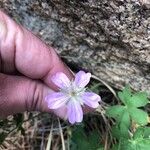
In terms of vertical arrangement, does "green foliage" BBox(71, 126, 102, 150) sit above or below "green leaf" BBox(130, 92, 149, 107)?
below

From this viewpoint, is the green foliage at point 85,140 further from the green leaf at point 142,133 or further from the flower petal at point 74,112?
the flower petal at point 74,112

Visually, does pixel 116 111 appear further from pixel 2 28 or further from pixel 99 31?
pixel 2 28

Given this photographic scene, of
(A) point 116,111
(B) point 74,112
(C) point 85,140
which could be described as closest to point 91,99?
(B) point 74,112

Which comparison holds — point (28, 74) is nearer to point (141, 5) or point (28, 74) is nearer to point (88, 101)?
point (88, 101)

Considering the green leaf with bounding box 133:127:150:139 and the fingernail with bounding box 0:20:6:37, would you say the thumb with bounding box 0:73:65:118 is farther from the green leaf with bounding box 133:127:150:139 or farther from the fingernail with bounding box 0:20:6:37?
the green leaf with bounding box 133:127:150:139

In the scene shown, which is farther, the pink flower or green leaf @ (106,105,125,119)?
green leaf @ (106,105,125,119)

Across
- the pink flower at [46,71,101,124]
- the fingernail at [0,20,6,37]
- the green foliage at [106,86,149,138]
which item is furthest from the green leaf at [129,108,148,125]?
the fingernail at [0,20,6,37]

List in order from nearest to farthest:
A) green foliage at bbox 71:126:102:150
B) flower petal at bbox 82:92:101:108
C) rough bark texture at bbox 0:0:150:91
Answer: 1. flower petal at bbox 82:92:101:108
2. rough bark texture at bbox 0:0:150:91
3. green foliage at bbox 71:126:102:150
